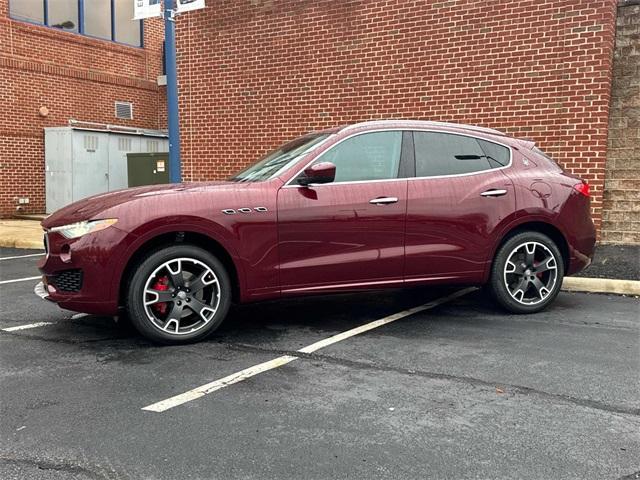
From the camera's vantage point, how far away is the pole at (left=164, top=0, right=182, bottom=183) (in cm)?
865

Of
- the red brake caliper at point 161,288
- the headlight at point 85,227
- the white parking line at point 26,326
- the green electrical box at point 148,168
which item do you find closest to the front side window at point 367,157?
the red brake caliper at point 161,288

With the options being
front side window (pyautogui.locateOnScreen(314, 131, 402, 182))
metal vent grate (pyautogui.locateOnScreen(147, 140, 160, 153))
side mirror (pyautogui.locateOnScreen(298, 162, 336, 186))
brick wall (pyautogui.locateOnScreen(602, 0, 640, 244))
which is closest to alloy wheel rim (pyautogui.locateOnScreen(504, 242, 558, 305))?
front side window (pyautogui.locateOnScreen(314, 131, 402, 182))

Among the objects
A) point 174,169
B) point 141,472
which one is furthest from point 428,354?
point 174,169

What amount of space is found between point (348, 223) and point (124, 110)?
47.3 ft

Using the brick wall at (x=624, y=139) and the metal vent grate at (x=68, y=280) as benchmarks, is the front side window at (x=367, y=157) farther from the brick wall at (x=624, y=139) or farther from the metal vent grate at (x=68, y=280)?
the brick wall at (x=624, y=139)

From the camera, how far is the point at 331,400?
142 inches

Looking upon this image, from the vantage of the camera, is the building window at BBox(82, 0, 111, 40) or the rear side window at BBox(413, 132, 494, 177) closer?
the rear side window at BBox(413, 132, 494, 177)

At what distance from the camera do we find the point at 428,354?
4520mm

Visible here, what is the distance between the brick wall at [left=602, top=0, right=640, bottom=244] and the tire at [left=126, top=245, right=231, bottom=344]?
6579 millimetres

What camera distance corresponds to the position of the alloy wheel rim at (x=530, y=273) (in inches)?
221

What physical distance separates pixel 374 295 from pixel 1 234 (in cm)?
821

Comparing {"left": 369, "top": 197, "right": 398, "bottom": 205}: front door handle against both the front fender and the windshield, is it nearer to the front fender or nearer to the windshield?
the windshield

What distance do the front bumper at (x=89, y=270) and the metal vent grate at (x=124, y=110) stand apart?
13933mm

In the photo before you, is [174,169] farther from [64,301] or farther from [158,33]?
[158,33]
